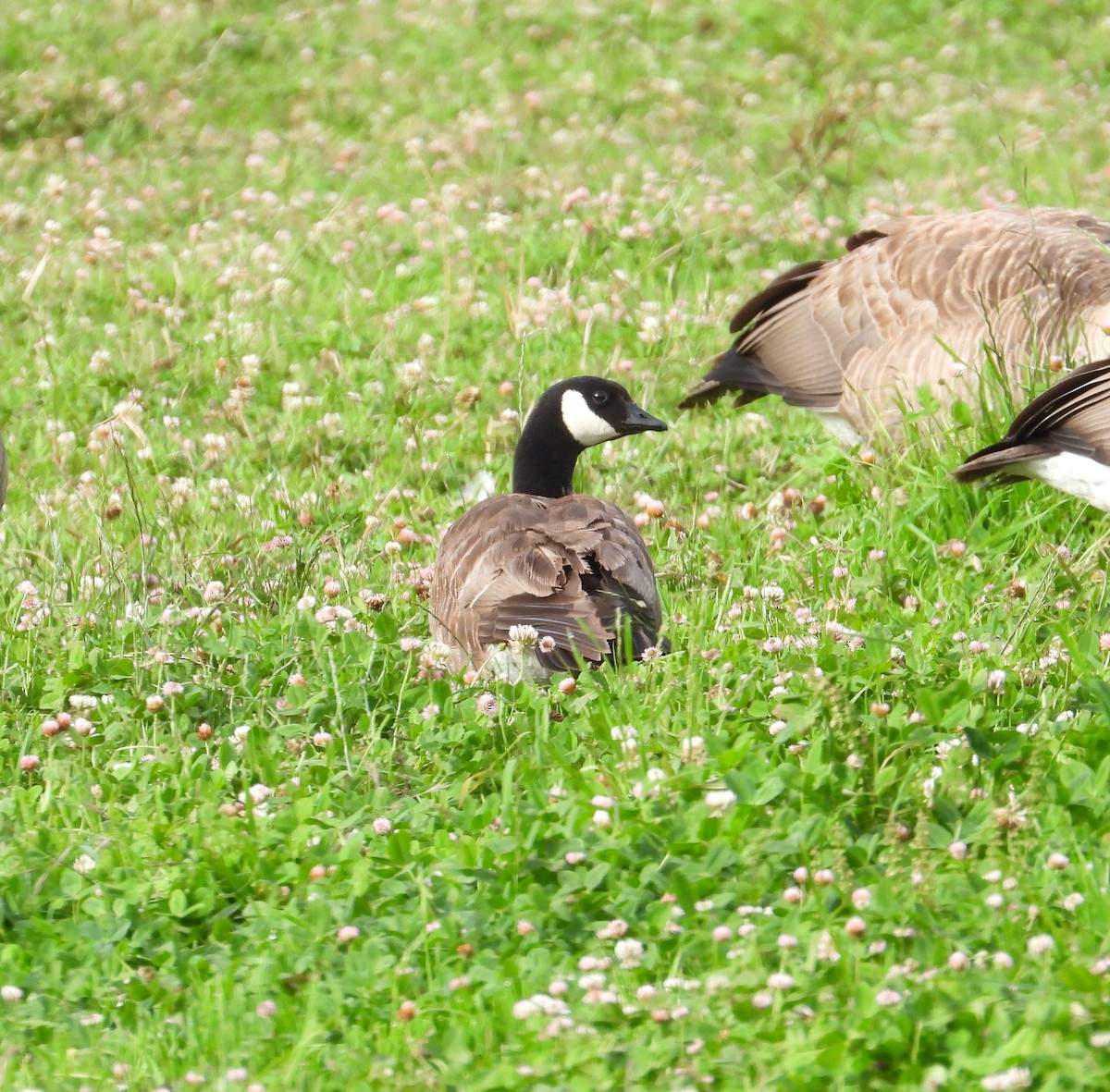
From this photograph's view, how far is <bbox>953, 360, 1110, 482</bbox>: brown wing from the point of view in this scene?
221 inches

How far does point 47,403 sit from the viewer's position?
26.5ft

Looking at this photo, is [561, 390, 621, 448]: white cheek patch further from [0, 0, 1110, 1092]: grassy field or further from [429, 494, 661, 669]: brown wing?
[429, 494, 661, 669]: brown wing

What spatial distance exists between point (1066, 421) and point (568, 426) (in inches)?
66.6

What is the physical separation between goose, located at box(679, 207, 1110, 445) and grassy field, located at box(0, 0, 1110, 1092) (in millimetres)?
284

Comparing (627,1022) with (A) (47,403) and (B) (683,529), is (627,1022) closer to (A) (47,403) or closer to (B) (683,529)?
(B) (683,529)

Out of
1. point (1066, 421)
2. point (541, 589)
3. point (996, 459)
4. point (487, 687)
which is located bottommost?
point (487, 687)

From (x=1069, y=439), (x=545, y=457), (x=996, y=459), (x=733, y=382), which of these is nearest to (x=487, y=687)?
(x=545, y=457)

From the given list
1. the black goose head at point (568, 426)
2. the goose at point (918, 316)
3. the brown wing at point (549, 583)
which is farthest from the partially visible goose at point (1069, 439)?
the brown wing at point (549, 583)

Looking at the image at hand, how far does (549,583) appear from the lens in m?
5.09

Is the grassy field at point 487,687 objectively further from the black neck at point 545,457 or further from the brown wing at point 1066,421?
the black neck at point 545,457

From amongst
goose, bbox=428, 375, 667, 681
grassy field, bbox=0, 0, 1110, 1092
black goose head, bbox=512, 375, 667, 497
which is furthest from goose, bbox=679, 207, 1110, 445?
goose, bbox=428, 375, 667, 681

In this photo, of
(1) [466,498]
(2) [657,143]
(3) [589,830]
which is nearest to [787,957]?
(3) [589,830]

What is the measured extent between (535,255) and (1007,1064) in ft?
23.0

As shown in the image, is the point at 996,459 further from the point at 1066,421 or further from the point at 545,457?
the point at 545,457
